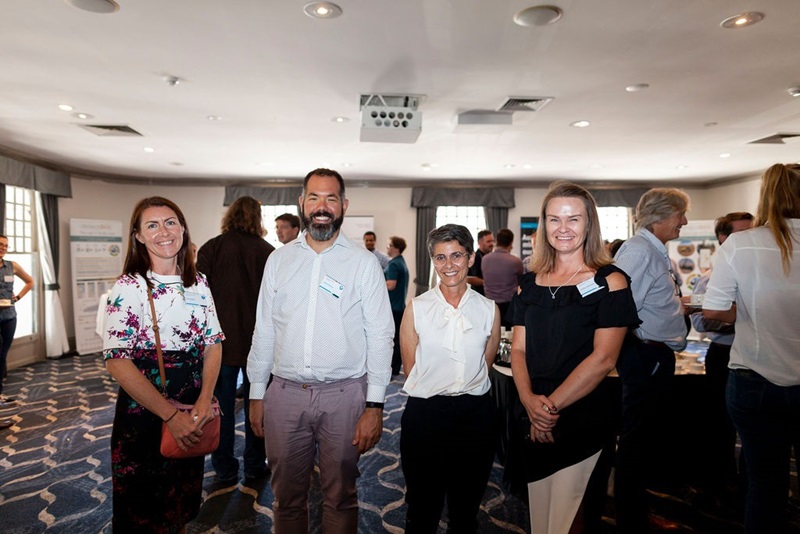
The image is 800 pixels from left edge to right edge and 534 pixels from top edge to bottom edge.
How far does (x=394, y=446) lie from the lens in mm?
3613

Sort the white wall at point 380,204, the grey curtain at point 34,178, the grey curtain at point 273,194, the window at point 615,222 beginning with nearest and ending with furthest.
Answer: the grey curtain at point 34,178 → the white wall at point 380,204 → the grey curtain at point 273,194 → the window at point 615,222

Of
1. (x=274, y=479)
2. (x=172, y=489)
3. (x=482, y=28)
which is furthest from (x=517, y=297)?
(x=482, y=28)

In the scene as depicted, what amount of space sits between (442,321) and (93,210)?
27.6 feet

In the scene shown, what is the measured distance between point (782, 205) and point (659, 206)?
0.67 metres

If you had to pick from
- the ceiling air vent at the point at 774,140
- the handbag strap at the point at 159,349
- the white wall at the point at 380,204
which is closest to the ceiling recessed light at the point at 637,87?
the ceiling air vent at the point at 774,140

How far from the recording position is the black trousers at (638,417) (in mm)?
2104

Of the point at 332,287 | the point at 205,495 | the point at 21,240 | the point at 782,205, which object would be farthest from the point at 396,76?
the point at 21,240

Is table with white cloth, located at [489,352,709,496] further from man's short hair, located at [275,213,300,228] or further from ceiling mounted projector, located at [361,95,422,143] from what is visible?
ceiling mounted projector, located at [361,95,422,143]

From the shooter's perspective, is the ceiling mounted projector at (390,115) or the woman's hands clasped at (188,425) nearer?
the woman's hands clasped at (188,425)

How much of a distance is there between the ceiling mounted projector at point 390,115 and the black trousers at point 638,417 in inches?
111

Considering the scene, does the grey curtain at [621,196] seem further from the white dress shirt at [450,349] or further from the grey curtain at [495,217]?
the white dress shirt at [450,349]

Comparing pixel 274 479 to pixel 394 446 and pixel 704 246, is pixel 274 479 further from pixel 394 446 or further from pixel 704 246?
pixel 704 246

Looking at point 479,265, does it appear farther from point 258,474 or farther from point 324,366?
point 324,366

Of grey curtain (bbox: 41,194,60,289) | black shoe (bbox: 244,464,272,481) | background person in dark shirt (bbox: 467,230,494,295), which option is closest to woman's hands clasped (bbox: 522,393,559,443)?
black shoe (bbox: 244,464,272,481)
